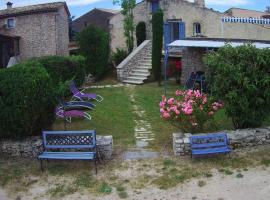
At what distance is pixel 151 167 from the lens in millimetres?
10336

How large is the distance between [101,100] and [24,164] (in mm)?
8307

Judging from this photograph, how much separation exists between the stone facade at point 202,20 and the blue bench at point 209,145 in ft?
56.4

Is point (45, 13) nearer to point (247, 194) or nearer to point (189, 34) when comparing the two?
point (189, 34)

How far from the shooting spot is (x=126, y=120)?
15.0 metres

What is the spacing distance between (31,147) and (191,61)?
42.6 ft

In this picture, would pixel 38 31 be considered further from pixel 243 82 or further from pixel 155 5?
pixel 243 82

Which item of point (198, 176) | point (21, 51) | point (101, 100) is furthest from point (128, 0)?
point (198, 176)

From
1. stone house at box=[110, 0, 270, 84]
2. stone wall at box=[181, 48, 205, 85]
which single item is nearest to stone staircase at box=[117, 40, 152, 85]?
stone house at box=[110, 0, 270, 84]

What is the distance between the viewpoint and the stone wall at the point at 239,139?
1089cm

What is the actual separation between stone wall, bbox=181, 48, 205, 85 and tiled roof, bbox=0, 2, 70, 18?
1105cm

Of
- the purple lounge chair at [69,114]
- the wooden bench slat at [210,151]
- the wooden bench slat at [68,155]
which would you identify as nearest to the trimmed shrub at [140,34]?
the purple lounge chair at [69,114]

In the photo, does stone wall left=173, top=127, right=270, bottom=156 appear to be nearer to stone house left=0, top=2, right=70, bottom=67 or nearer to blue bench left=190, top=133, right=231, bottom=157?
blue bench left=190, top=133, right=231, bottom=157

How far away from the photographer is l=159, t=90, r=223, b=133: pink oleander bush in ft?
38.3

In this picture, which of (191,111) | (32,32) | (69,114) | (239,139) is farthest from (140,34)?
(239,139)
